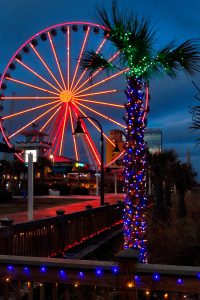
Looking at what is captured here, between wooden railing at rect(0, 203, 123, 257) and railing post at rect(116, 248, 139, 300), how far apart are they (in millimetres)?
4165

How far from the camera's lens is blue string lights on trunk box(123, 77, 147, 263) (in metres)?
8.38

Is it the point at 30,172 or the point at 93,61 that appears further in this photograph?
the point at 30,172

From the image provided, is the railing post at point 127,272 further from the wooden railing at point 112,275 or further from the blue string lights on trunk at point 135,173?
the blue string lights on trunk at point 135,173

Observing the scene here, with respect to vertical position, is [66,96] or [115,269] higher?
[66,96]

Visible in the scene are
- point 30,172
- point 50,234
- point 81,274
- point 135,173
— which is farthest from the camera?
point 30,172

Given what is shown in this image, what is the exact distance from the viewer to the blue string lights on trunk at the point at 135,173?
330 inches

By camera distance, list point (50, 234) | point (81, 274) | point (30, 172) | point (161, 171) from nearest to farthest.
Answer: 1. point (81, 274)
2. point (50, 234)
3. point (30, 172)
4. point (161, 171)

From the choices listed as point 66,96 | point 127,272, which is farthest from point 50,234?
point 66,96

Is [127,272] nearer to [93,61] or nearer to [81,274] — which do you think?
[81,274]

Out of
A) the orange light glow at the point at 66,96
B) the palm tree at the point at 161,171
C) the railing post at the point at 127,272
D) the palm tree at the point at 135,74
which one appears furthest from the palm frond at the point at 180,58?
the orange light glow at the point at 66,96

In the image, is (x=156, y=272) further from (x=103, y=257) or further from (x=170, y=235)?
(x=103, y=257)

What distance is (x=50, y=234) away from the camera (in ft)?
35.6

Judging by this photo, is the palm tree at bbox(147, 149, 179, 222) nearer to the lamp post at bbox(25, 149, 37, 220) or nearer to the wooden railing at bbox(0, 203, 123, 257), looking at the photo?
the wooden railing at bbox(0, 203, 123, 257)

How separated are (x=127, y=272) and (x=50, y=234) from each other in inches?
260
